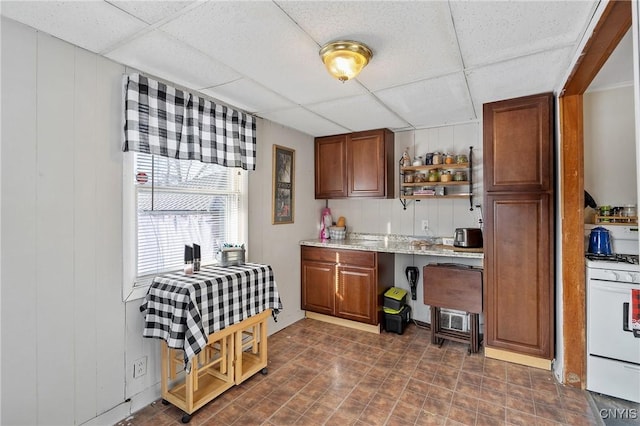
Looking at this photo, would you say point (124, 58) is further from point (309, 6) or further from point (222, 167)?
point (309, 6)

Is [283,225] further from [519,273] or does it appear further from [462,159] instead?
[519,273]

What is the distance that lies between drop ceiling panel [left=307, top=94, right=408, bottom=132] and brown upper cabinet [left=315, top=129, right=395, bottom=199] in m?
0.19

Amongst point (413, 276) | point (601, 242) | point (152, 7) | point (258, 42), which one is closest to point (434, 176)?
point (413, 276)

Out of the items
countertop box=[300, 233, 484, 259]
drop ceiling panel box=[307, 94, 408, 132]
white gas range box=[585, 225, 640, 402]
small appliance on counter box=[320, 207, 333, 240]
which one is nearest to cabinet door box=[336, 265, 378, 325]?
countertop box=[300, 233, 484, 259]

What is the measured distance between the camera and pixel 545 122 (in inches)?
99.2

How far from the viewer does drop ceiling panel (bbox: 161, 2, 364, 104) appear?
1487 millimetres

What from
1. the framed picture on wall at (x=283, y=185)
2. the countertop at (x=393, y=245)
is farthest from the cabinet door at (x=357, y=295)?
the framed picture on wall at (x=283, y=185)

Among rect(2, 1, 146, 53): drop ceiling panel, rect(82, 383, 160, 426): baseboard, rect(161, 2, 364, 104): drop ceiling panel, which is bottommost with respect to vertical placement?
rect(82, 383, 160, 426): baseboard

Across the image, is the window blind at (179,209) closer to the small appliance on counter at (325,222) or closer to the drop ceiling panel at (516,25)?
the small appliance on counter at (325,222)

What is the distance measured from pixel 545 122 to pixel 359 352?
8.41ft

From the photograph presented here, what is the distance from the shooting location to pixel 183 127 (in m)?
2.30

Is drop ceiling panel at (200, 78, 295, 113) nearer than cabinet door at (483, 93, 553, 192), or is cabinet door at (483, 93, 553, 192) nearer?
drop ceiling panel at (200, 78, 295, 113)

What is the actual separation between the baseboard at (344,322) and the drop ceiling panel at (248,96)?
240cm

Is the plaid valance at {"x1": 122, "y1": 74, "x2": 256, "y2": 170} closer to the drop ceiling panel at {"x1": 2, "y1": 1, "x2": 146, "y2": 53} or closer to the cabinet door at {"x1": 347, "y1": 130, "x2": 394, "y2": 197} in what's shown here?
the drop ceiling panel at {"x1": 2, "y1": 1, "x2": 146, "y2": 53}
